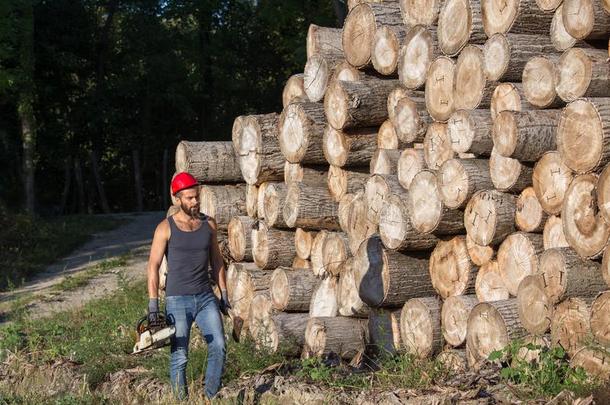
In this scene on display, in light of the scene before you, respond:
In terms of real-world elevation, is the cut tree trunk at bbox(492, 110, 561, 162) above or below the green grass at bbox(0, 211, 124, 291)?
above

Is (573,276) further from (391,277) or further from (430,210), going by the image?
(391,277)

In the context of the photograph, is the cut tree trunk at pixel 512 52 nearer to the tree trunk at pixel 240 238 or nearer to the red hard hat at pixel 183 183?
the red hard hat at pixel 183 183

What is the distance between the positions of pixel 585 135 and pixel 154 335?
319 cm

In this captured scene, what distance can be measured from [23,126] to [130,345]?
1532 centimetres

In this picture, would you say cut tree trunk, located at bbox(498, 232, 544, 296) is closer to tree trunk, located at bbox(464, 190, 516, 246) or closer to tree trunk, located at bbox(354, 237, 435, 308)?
tree trunk, located at bbox(464, 190, 516, 246)

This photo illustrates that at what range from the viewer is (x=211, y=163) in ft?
37.7

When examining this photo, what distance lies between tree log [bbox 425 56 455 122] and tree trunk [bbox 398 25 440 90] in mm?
190

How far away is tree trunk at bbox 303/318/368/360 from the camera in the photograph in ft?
29.6

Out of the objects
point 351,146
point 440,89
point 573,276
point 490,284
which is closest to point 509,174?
point 490,284

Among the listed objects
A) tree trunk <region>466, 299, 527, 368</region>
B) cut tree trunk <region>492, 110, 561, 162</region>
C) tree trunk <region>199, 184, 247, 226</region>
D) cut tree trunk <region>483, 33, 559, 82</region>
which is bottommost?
tree trunk <region>466, 299, 527, 368</region>

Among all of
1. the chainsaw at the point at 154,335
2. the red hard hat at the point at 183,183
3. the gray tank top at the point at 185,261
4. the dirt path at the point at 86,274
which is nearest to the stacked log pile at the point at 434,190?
the gray tank top at the point at 185,261

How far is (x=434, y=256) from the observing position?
334 inches

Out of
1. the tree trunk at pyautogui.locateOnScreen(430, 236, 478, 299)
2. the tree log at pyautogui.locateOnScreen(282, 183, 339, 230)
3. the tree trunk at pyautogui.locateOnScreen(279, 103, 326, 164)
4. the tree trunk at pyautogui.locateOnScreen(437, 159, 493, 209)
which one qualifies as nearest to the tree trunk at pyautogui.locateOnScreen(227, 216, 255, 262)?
the tree log at pyautogui.locateOnScreen(282, 183, 339, 230)

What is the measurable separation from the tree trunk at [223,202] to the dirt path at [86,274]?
1516 mm
